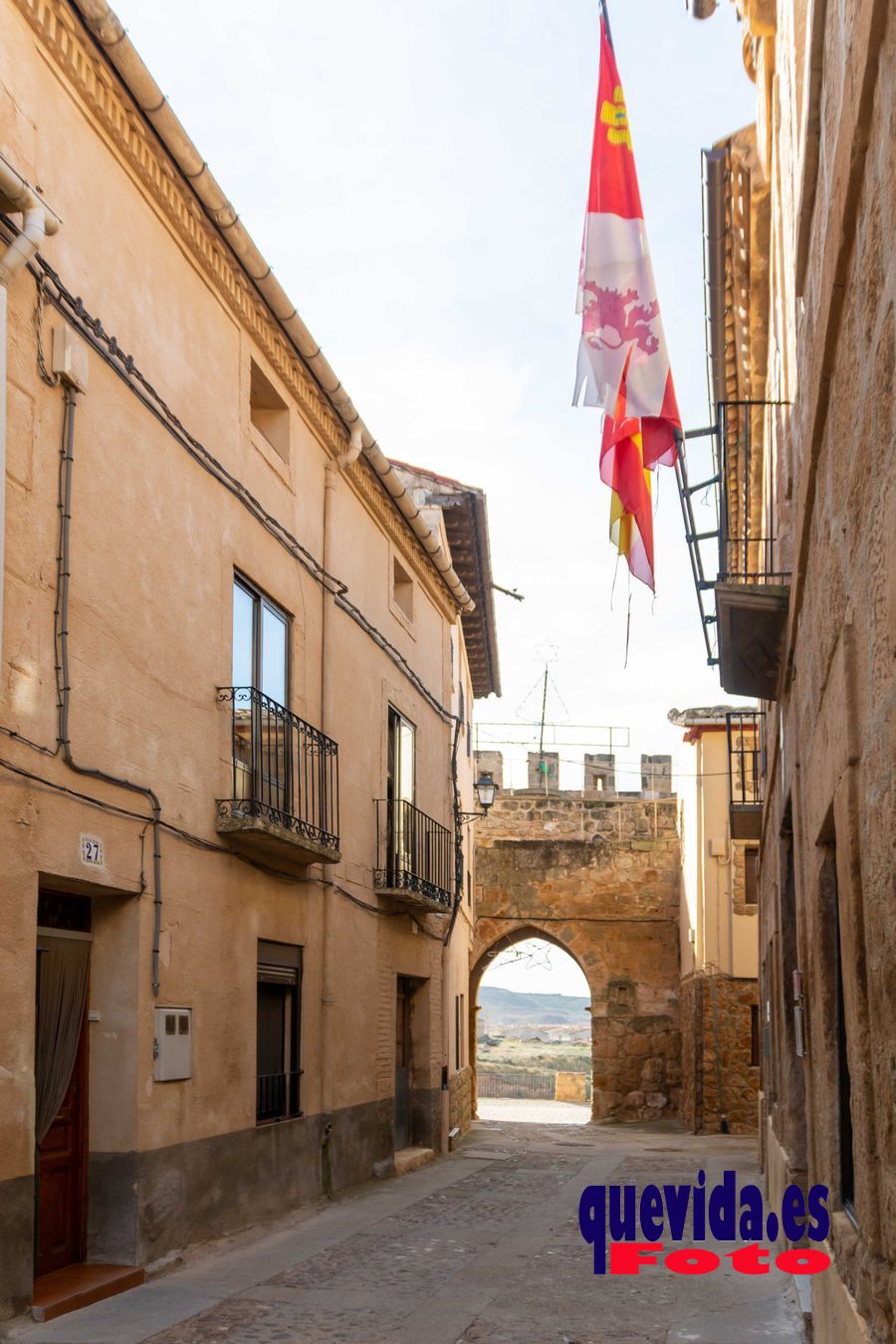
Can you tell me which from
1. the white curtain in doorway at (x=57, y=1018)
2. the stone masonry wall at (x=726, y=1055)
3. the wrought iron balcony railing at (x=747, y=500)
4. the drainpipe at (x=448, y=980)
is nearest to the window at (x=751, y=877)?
the stone masonry wall at (x=726, y=1055)

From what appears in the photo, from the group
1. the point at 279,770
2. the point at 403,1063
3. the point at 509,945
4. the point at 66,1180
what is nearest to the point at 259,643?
the point at 279,770

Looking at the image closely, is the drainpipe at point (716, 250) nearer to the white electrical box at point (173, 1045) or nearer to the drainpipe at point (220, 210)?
the drainpipe at point (220, 210)

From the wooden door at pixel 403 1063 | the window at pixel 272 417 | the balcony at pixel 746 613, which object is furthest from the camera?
the wooden door at pixel 403 1063

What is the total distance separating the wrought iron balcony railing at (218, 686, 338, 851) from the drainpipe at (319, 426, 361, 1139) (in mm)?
458

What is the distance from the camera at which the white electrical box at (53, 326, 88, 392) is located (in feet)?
25.7

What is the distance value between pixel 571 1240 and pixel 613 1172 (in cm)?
577

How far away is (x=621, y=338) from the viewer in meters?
8.55

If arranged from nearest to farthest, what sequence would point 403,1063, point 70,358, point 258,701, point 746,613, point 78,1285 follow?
1. point 78,1285
2. point 70,358
3. point 746,613
4. point 258,701
5. point 403,1063

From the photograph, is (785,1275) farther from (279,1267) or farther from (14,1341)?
(14,1341)

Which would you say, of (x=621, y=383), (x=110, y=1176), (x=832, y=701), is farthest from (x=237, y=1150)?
(x=832, y=701)

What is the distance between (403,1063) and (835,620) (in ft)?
44.0

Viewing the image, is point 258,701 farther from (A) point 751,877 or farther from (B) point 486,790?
(A) point 751,877

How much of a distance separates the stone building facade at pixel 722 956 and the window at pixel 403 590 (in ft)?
24.8

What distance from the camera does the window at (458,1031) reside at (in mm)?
21016
